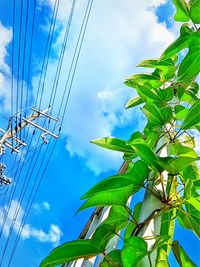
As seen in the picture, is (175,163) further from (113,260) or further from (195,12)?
(195,12)

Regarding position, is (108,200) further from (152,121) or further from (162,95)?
(162,95)

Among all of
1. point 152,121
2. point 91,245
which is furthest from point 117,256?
point 152,121

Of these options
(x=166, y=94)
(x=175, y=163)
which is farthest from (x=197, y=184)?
(x=166, y=94)

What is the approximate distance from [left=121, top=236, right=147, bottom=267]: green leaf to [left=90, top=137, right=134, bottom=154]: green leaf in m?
0.24

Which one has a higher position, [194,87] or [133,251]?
[194,87]

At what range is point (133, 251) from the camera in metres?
0.52

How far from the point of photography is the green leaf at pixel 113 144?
0.72 metres

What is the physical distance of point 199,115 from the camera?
2.15 ft

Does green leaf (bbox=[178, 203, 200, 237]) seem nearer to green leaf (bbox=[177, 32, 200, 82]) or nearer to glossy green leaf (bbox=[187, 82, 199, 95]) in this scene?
green leaf (bbox=[177, 32, 200, 82])

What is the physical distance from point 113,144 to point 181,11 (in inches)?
14.0

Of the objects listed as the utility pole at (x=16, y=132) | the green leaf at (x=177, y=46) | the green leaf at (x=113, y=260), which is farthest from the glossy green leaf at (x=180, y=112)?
the utility pole at (x=16, y=132)

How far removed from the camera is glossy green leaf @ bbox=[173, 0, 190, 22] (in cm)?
81

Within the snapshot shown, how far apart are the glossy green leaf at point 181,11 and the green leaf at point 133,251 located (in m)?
0.54

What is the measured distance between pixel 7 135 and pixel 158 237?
984 cm
